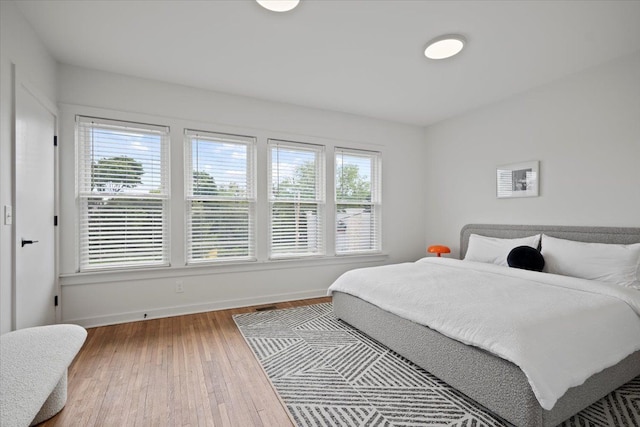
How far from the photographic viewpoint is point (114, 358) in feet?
8.20

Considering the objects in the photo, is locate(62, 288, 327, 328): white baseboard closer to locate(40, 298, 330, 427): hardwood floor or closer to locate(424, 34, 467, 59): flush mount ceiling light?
locate(40, 298, 330, 427): hardwood floor

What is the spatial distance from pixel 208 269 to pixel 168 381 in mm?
1621

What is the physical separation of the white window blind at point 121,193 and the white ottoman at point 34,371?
1.32 metres

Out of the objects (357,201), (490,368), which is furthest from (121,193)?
(490,368)

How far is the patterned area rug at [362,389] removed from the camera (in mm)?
1771

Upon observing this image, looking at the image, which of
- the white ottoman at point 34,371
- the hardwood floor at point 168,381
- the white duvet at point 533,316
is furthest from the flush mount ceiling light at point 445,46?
the white ottoman at point 34,371

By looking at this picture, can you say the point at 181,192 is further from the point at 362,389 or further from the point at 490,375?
the point at 490,375

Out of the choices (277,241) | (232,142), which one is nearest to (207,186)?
(232,142)

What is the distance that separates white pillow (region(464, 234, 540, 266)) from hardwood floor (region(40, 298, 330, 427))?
2898mm

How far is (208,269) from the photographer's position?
3670 millimetres

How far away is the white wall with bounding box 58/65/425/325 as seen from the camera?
3.10 meters

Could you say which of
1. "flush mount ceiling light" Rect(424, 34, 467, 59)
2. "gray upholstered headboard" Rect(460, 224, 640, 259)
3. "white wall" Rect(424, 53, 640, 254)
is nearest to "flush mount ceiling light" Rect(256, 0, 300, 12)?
"flush mount ceiling light" Rect(424, 34, 467, 59)

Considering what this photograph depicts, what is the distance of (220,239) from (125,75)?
205 centimetres

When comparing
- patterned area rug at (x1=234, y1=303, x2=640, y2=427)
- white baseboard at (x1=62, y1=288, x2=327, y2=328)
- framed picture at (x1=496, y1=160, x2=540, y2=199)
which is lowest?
patterned area rug at (x1=234, y1=303, x2=640, y2=427)
